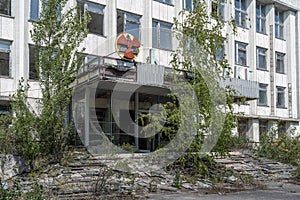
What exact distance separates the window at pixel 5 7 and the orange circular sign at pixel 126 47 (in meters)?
5.96

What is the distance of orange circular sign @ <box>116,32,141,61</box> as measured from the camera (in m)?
17.0

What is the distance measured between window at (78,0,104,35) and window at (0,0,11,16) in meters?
3.80

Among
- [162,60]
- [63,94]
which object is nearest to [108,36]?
[162,60]

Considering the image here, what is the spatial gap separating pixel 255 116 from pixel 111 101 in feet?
43.4

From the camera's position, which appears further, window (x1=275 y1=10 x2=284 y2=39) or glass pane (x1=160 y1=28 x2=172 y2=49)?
window (x1=275 y1=10 x2=284 y2=39)

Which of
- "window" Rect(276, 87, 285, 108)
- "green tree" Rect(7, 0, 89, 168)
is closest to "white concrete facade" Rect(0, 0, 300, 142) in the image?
"window" Rect(276, 87, 285, 108)

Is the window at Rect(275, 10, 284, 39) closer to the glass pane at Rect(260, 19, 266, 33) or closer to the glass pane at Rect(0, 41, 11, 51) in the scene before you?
the glass pane at Rect(260, 19, 266, 33)

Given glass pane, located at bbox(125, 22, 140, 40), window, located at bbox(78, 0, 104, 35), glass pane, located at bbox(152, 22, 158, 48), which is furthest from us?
glass pane, located at bbox(152, 22, 158, 48)

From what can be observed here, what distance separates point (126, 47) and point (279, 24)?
19.9m

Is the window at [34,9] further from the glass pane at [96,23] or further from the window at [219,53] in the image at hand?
the window at [219,53]

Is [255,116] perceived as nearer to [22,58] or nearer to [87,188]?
[22,58]

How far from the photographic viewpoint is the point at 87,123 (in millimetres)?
17391

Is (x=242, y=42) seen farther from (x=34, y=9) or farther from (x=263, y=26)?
(x=34, y=9)

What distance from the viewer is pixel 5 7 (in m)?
19.2
